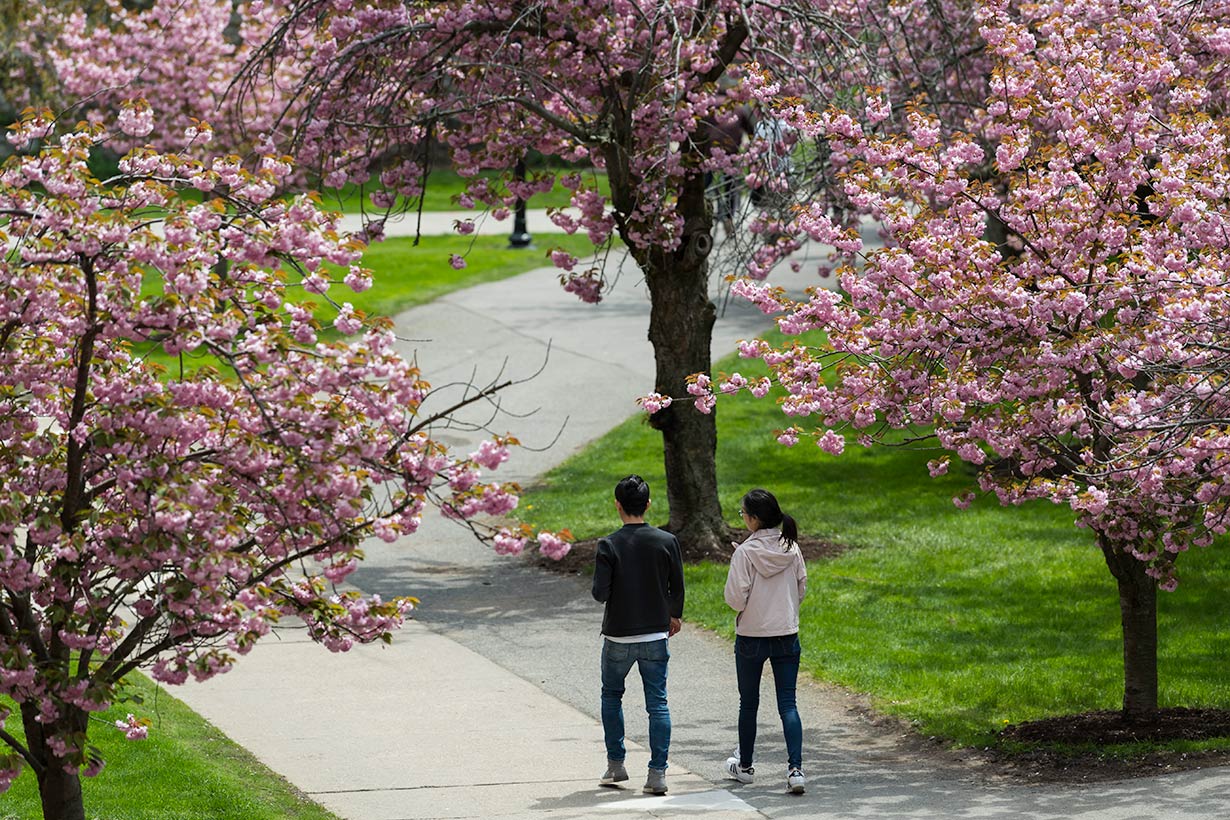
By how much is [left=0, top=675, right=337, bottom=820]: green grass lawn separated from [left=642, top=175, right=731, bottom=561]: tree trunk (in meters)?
5.54

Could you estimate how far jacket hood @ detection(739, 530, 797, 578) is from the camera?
839 cm

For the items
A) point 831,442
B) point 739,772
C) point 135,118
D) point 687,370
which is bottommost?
point 739,772

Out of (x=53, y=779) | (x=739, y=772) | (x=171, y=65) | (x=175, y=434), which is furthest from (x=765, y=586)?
(x=171, y=65)

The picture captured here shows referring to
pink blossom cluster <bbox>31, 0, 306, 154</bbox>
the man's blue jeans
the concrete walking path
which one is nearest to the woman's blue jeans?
the concrete walking path

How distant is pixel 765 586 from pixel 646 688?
0.81m

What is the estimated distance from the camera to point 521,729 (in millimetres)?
9484

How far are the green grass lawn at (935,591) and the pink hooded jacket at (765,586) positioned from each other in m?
1.80

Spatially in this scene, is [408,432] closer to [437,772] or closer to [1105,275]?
[437,772]

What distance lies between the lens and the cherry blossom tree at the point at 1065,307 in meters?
8.05

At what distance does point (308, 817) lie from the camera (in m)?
7.80

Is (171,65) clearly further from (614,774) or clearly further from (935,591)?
(614,774)

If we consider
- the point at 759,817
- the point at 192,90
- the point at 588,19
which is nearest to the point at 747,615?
the point at 759,817

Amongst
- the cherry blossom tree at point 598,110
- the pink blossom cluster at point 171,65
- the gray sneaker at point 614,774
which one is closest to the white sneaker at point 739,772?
the gray sneaker at point 614,774

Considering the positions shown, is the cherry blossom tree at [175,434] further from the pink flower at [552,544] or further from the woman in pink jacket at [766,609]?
the woman in pink jacket at [766,609]
